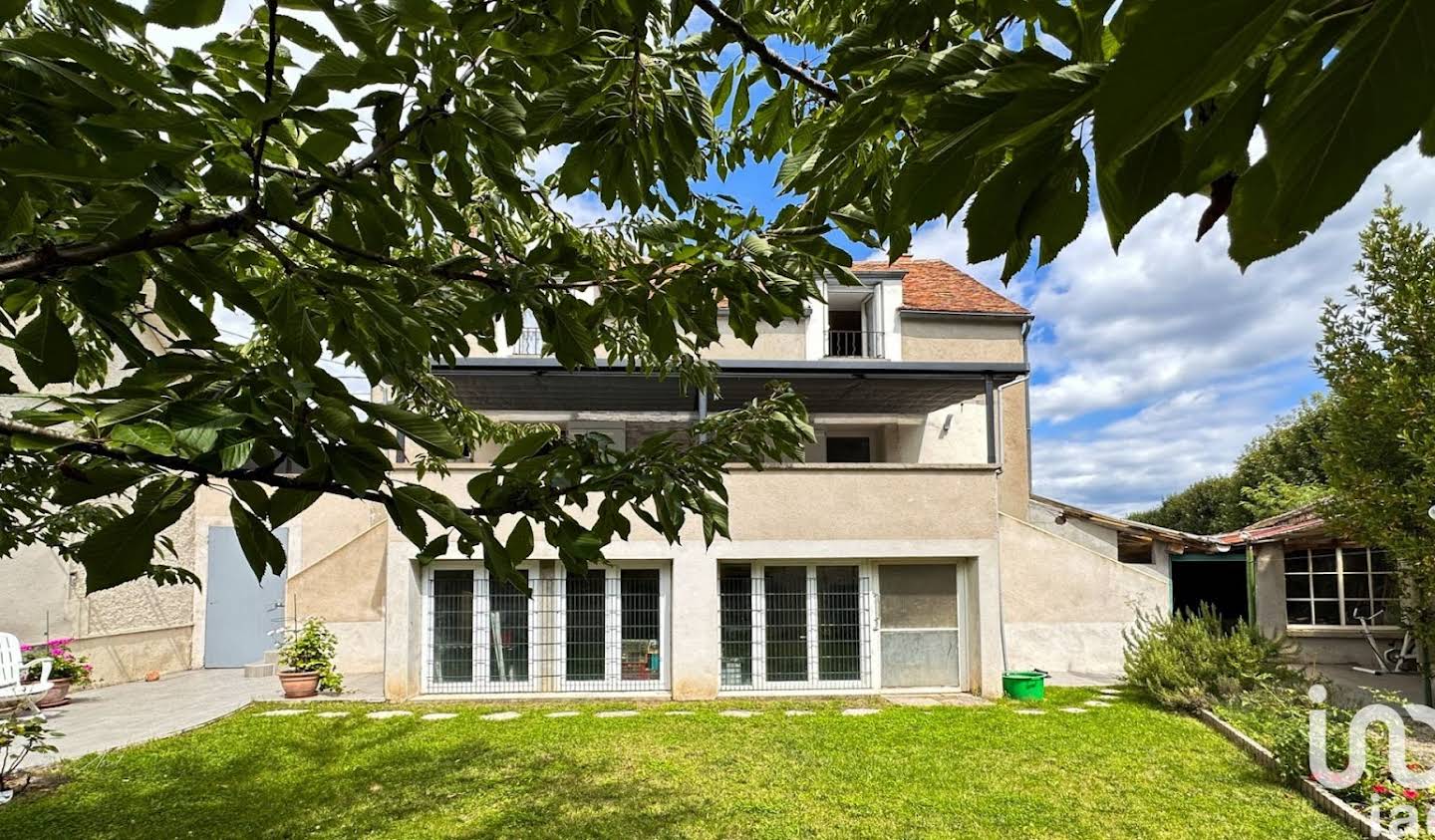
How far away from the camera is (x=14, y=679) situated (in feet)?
32.8

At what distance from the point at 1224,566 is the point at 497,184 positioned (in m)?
22.6

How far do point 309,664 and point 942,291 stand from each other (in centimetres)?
1559

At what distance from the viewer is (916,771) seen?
7.50 metres

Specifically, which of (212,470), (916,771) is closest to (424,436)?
(212,470)

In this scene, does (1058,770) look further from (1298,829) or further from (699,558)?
(699,558)

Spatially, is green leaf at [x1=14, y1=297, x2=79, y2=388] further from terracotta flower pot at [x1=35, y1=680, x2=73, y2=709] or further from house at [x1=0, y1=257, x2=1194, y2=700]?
terracotta flower pot at [x1=35, y1=680, x2=73, y2=709]

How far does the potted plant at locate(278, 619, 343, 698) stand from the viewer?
1163 cm

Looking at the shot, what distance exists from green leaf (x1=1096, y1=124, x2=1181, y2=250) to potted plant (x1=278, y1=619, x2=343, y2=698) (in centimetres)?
1363

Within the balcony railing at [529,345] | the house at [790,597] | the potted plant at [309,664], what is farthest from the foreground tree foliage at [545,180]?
the balcony railing at [529,345]

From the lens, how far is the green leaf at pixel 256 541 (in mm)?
1456

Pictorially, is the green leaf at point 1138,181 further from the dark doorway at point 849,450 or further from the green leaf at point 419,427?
the dark doorway at point 849,450

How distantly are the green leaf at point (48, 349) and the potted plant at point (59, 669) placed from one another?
13389 millimetres

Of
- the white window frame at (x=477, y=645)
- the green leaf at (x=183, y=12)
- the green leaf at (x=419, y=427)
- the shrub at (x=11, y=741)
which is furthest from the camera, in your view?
the white window frame at (x=477, y=645)

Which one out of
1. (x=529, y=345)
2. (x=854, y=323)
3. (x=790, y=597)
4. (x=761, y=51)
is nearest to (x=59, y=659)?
(x=529, y=345)
